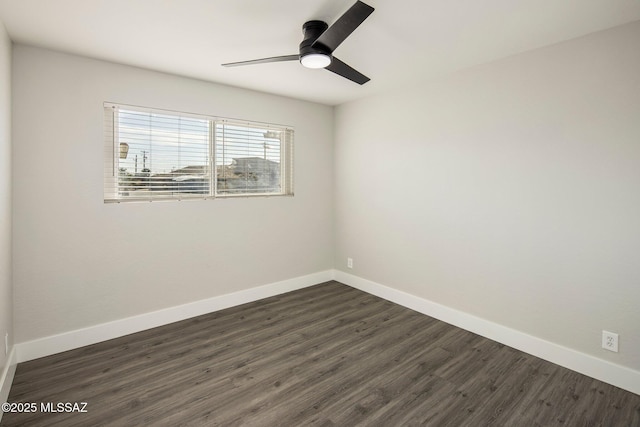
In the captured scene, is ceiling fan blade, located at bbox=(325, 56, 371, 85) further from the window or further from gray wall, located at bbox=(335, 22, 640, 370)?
the window

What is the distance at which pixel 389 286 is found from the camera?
397cm

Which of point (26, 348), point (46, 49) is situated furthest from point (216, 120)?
point (26, 348)

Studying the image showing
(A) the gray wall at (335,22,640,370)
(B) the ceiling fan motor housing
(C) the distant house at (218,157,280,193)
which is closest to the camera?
(B) the ceiling fan motor housing

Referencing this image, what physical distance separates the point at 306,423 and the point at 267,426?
231mm

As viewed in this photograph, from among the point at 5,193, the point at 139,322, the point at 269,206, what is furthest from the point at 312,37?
the point at 139,322

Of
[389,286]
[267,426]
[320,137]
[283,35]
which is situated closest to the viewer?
[267,426]

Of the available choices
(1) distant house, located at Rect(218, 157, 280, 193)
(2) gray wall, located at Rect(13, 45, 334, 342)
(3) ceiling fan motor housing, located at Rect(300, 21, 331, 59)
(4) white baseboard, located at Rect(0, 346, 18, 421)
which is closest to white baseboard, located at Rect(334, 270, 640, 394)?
(2) gray wall, located at Rect(13, 45, 334, 342)

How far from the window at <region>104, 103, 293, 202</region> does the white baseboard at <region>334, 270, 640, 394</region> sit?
1997 mm

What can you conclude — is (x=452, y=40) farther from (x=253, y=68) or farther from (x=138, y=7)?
(x=138, y=7)

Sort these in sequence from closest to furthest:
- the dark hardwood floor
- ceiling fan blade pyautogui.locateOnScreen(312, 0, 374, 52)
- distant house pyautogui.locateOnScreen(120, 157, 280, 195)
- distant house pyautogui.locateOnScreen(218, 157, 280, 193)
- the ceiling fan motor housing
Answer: ceiling fan blade pyautogui.locateOnScreen(312, 0, 374, 52), the dark hardwood floor, the ceiling fan motor housing, distant house pyautogui.locateOnScreen(120, 157, 280, 195), distant house pyautogui.locateOnScreen(218, 157, 280, 193)

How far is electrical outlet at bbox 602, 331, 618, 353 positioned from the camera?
2328mm

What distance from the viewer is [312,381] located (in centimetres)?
234

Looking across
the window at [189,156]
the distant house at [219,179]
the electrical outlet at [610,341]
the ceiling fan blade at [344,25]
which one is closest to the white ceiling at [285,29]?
the ceiling fan blade at [344,25]

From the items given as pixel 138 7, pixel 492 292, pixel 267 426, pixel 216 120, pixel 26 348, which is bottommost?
pixel 267 426
